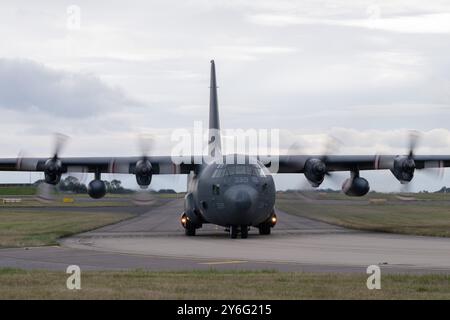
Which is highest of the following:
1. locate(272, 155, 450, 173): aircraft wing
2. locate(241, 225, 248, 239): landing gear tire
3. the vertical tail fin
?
the vertical tail fin

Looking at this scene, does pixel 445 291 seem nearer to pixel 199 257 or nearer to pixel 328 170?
pixel 199 257

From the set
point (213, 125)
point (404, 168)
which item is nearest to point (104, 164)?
point (213, 125)

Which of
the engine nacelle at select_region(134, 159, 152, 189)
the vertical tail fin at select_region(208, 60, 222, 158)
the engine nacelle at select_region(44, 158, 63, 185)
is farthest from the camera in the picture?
the vertical tail fin at select_region(208, 60, 222, 158)

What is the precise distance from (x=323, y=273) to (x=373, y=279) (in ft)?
6.54

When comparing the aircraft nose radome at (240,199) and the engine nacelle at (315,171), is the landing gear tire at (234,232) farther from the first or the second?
the engine nacelle at (315,171)

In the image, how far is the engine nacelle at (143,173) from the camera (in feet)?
118

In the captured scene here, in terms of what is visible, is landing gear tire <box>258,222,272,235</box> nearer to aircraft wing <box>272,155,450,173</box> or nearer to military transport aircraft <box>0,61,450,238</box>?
military transport aircraft <box>0,61,450,238</box>

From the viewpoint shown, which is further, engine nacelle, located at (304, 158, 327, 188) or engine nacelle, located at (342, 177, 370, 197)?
engine nacelle, located at (342, 177, 370, 197)

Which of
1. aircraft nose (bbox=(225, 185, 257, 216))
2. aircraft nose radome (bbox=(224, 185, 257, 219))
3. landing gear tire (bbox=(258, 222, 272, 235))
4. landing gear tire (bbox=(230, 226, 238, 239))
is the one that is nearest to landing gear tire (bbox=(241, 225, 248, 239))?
landing gear tire (bbox=(230, 226, 238, 239))

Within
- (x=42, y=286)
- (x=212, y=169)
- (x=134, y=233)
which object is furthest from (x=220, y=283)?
(x=134, y=233)

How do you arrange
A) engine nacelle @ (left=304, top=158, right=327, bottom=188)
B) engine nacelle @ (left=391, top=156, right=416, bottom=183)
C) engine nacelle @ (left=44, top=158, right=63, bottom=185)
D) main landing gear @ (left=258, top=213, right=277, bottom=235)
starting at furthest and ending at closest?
engine nacelle @ (left=44, top=158, right=63, bottom=185), engine nacelle @ (left=304, top=158, right=327, bottom=188), engine nacelle @ (left=391, top=156, right=416, bottom=183), main landing gear @ (left=258, top=213, right=277, bottom=235)

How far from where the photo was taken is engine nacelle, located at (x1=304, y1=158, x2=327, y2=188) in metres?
Result: 36.3
